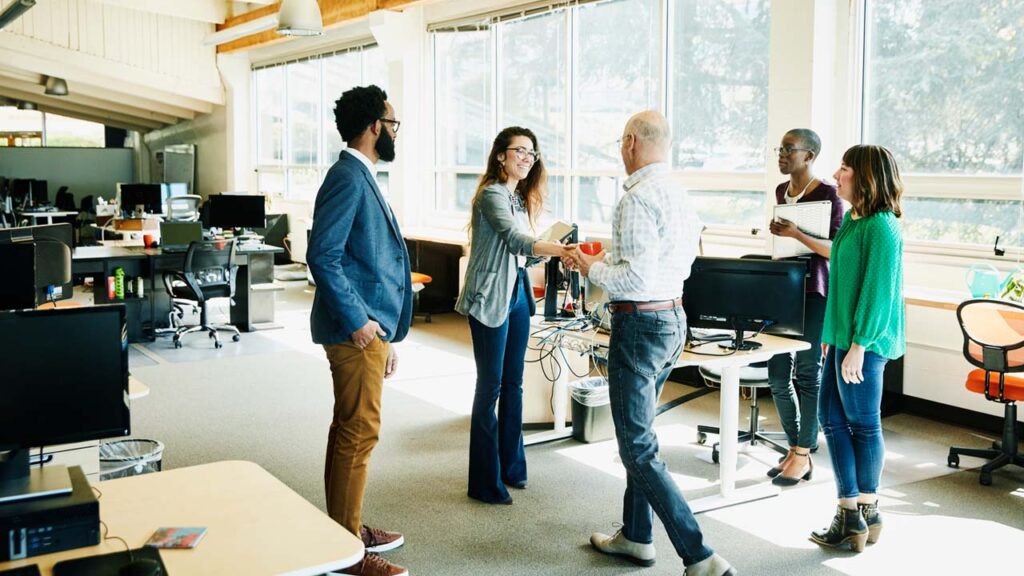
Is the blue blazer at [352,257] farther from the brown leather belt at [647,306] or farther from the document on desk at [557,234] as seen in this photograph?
the document on desk at [557,234]

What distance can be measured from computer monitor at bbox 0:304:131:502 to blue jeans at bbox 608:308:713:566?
1.62 m

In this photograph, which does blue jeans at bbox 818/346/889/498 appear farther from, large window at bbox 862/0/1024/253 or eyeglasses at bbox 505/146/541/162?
large window at bbox 862/0/1024/253

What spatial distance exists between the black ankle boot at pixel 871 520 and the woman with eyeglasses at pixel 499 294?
1.46 meters

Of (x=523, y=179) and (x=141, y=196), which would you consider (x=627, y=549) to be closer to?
(x=523, y=179)

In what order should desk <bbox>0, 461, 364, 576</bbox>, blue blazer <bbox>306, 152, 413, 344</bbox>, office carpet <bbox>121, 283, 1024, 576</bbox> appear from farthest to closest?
1. office carpet <bbox>121, 283, 1024, 576</bbox>
2. blue blazer <bbox>306, 152, 413, 344</bbox>
3. desk <bbox>0, 461, 364, 576</bbox>

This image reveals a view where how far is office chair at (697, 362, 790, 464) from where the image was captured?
468 cm

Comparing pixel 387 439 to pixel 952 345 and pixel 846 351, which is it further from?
pixel 952 345

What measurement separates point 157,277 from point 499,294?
5493 millimetres

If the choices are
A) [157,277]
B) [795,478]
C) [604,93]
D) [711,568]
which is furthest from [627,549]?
[157,277]

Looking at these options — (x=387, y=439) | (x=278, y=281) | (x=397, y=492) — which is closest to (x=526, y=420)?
(x=387, y=439)

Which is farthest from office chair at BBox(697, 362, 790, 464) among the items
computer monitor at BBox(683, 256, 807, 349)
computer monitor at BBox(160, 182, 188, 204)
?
computer monitor at BBox(160, 182, 188, 204)

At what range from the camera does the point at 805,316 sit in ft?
14.6

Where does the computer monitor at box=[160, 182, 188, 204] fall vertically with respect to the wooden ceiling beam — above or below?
below

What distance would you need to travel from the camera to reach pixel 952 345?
5398mm
